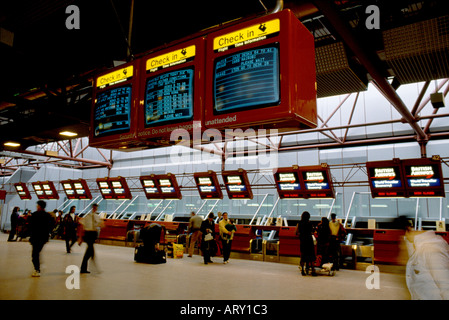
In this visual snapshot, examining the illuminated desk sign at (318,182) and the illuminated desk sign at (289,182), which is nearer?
the illuminated desk sign at (318,182)

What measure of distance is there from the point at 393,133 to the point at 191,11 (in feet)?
48.9

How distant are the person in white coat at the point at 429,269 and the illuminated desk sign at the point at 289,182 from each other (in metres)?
7.39

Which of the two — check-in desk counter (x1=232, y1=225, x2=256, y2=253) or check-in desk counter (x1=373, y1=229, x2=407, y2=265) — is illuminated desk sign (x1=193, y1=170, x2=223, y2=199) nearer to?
check-in desk counter (x1=232, y1=225, x2=256, y2=253)

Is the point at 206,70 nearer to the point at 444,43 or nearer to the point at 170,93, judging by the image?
the point at 170,93

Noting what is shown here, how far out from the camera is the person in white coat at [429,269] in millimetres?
4137

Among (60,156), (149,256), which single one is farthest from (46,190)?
(149,256)

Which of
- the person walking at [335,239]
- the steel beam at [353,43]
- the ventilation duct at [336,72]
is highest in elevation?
the steel beam at [353,43]

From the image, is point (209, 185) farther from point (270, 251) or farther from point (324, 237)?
point (324, 237)

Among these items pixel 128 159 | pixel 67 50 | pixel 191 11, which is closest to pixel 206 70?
pixel 191 11

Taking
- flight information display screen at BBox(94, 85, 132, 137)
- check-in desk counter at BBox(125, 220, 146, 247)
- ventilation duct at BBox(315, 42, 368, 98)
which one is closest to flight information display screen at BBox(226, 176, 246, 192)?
check-in desk counter at BBox(125, 220, 146, 247)

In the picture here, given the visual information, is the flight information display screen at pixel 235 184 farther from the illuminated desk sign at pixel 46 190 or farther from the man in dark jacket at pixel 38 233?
the illuminated desk sign at pixel 46 190

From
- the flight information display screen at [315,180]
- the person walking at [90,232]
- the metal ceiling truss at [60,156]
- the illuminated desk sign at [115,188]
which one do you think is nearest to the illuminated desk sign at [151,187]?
the illuminated desk sign at [115,188]

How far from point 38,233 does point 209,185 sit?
24.8 ft

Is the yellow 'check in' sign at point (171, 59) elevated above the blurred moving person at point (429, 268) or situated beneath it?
elevated above
